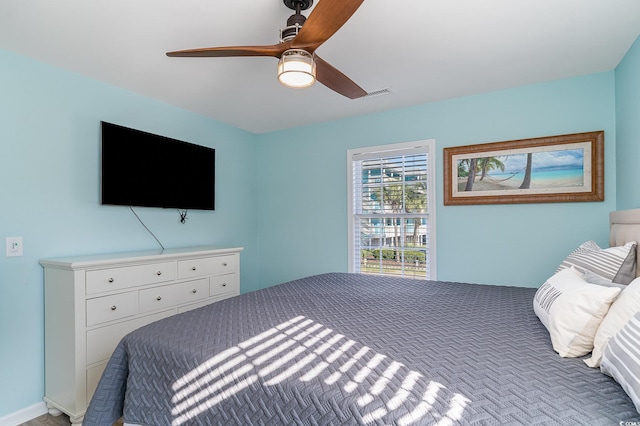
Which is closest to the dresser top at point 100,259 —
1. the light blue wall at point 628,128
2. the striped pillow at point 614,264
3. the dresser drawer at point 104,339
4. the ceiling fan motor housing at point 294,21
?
the dresser drawer at point 104,339

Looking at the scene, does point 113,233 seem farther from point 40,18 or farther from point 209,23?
point 209,23

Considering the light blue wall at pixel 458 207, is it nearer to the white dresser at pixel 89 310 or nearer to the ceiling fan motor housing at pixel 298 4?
the white dresser at pixel 89 310

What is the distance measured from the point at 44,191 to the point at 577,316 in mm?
3122

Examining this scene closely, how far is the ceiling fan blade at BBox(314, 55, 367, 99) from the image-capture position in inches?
74.7

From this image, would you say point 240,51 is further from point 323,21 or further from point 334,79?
point 334,79

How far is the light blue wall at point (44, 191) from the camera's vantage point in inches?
84.4

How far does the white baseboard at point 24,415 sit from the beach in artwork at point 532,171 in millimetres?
3635

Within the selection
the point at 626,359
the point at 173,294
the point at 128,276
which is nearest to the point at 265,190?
the point at 173,294

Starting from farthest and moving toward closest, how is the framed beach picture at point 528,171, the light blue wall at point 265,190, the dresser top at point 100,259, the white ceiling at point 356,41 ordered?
the framed beach picture at point 528,171
the light blue wall at point 265,190
the dresser top at point 100,259
the white ceiling at point 356,41

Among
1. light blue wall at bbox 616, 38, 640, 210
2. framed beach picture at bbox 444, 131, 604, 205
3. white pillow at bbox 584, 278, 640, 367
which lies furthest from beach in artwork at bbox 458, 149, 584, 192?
white pillow at bbox 584, 278, 640, 367

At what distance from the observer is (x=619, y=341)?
97 centimetres

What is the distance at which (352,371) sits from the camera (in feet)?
3.53

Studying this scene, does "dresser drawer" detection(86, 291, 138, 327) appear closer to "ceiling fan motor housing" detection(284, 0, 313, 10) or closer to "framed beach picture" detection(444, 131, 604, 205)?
"ceiling fan motor housing" detection(284, 0, 313, 10)

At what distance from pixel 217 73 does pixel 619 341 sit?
2.68 metres
